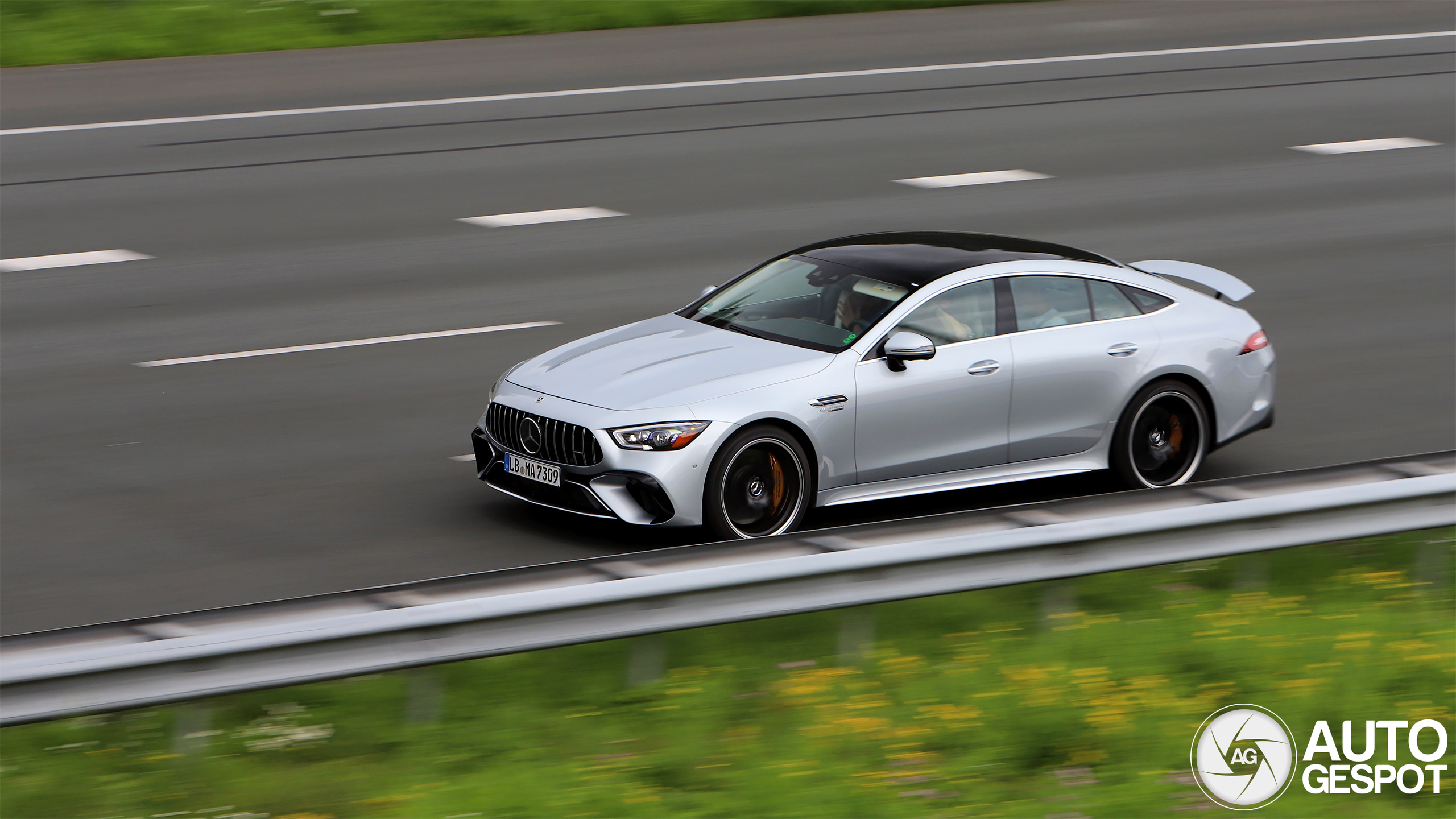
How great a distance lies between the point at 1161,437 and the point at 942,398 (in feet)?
5.14

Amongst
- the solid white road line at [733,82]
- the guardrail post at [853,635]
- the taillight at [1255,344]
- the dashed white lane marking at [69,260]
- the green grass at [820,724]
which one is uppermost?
the solid white road line at [733,82]

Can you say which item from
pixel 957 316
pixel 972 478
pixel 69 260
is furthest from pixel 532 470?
pixel 69 260

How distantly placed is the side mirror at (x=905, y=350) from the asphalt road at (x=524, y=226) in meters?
0.86

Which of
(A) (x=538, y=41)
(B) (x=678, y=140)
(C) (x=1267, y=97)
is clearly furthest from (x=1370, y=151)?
(A) (x=538, y=41)

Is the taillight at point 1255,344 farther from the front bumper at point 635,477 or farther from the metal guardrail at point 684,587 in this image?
the front bumper at point 635,477

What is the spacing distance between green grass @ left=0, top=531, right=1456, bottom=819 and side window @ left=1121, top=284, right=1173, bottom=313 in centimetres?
287

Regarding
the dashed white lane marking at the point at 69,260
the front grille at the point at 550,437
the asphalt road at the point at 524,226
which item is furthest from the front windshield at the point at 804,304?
the dashed white lane marking at the point at 69,260

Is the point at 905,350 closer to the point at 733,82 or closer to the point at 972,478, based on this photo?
the point at 972,478

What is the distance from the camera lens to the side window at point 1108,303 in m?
9.88

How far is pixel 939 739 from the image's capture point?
6176 mm

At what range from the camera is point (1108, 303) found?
9938 mm

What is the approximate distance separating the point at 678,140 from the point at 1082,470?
10.9 metres

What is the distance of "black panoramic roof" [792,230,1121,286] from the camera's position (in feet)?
31.6

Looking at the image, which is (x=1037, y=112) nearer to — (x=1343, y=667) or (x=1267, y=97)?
(x=1267, y=97)
